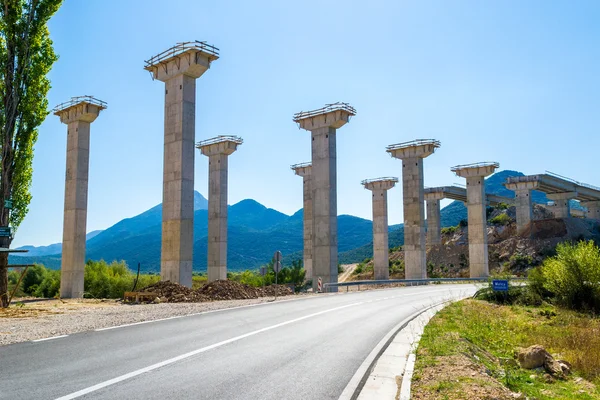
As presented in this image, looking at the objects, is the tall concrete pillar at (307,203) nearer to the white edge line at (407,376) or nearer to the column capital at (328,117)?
the column capital at (328,117)

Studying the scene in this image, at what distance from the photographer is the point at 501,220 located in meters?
83.3

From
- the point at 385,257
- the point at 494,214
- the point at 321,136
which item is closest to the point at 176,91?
the point at 321,136

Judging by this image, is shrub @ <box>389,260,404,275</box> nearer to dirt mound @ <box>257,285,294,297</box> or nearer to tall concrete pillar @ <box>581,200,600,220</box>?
tall concrete pillar @ <box>581,200,600,220</box>

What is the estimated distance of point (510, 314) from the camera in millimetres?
19734

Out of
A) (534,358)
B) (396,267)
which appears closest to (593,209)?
(396,267)

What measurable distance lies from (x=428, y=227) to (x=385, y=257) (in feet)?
87.8

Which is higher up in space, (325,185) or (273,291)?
(325,185)

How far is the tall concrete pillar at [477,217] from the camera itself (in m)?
50.8

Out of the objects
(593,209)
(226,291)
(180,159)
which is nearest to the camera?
(226,291)

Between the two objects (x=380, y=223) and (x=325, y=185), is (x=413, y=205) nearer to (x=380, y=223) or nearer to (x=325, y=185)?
(x=380, y=223)

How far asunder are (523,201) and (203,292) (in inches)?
2104

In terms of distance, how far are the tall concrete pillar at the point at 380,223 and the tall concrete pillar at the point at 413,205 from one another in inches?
227

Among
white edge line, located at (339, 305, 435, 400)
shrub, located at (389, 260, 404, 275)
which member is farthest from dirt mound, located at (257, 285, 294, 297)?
shrub, located at (389, 260, 404, 275)

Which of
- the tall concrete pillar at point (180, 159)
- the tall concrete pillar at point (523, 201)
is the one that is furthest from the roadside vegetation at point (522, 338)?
the tall concrete pillar at point (523, 201)
